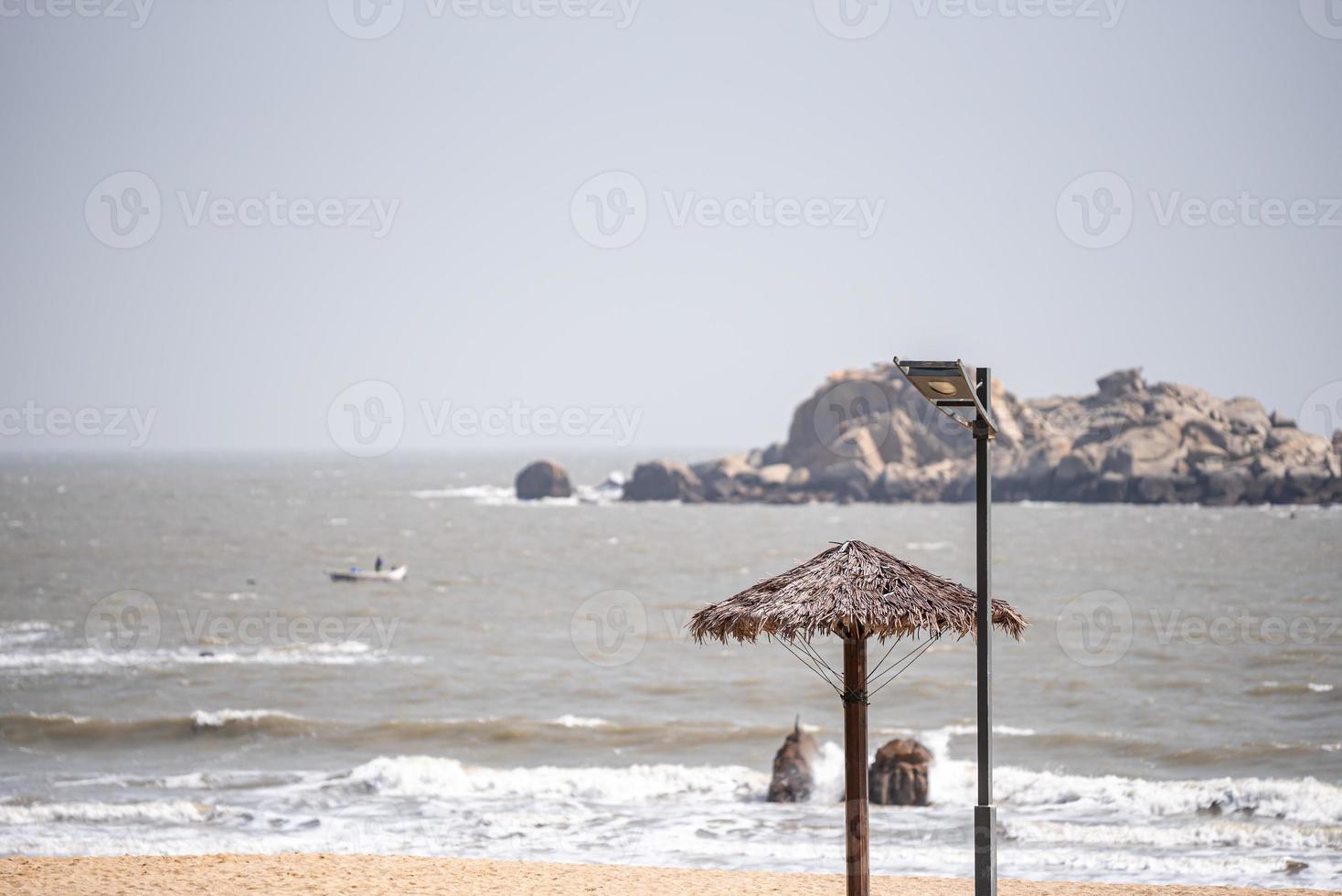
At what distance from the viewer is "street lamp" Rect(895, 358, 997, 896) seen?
7785 mm

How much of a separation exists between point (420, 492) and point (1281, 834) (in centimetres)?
12173

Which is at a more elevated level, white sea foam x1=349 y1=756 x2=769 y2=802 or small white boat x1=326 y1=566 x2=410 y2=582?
small white boat x1=326 y1=566 x2=410 y2=582

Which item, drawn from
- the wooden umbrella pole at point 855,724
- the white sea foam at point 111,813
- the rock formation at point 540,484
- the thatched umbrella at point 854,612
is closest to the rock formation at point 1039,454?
the rock formation at point 540,484

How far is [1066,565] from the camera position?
196 feet

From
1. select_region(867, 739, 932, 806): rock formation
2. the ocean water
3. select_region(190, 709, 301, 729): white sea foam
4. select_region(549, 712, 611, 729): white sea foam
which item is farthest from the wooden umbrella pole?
select_region(190, 709, 301, 729): white sea foam

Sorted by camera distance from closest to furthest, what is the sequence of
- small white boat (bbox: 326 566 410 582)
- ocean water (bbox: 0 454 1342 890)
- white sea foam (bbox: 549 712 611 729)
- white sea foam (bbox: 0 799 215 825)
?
ocean water (bbox: 0 454 1342 890), white sea foam (bbox: 0 799 215 825), white sea foam (bbox: 549 712 611 729), small white boat (bbox: 326 566 410 582)

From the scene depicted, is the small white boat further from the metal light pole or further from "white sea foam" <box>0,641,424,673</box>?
the metal light pole

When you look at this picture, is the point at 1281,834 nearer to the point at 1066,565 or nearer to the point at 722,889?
the point at 722,889

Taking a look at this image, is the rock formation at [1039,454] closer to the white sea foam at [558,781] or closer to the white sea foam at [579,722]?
the white sea foam at [579,722]

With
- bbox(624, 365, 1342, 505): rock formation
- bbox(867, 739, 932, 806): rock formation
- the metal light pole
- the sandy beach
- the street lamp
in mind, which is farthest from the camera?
bbox(624, 365, 1342, 505): rock formation

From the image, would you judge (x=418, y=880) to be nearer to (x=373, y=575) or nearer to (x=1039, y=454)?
(x=373, y=575)

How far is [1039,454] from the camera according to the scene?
342ft

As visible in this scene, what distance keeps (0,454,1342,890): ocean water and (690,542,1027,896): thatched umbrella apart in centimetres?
673

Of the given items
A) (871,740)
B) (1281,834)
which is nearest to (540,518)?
(871,740)
